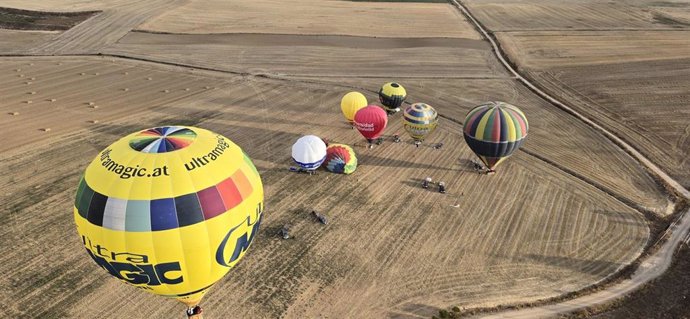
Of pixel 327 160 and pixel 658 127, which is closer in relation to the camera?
pixel 327 160

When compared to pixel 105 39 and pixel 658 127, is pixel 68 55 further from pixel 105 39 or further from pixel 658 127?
pixel 658 127

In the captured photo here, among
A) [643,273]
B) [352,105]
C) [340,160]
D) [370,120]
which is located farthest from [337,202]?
[643,273]

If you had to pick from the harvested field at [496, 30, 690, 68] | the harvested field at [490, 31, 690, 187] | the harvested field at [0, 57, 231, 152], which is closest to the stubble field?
the harvested field at [0, 57, 231, 152]

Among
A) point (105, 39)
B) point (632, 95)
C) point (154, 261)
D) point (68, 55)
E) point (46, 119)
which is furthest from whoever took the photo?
point (105, 39)

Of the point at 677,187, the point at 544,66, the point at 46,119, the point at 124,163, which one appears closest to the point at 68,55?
the point at 46,119

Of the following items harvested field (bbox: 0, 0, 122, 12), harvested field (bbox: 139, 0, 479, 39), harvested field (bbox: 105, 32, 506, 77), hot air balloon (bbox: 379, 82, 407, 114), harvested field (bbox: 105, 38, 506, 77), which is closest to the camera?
hot air balloon (bbox: 379, 82, 407, 114)

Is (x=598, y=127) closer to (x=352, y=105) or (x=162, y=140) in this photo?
(x=352, y=105)

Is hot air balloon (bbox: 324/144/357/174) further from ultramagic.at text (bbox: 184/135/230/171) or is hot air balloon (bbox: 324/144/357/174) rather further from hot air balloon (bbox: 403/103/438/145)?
ultramagic.at text (bbox: 184/135/230/171)
